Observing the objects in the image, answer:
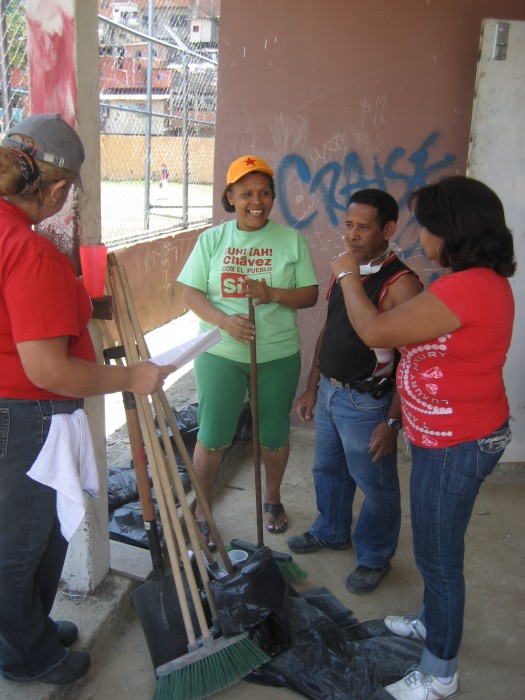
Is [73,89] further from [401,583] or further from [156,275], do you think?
[156,275]

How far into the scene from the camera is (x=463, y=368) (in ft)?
6.82

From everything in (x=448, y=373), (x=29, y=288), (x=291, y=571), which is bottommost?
(x=291, y=571)

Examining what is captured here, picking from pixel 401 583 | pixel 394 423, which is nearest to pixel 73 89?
pixel 394 423

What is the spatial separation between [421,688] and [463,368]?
120 centimetres

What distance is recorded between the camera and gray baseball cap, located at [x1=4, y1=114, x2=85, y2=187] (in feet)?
5.95

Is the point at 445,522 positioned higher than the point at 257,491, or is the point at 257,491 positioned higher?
the point at 445,522

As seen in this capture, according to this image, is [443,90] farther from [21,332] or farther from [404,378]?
[21,332]

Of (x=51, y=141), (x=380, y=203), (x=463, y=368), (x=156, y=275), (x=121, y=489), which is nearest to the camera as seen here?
(x=51, y=141)

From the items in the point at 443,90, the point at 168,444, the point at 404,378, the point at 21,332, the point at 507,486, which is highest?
the point at 443,90

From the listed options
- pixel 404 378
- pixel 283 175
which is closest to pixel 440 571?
pixel 404 378

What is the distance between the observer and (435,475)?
218cm

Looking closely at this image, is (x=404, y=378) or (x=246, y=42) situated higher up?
(x=246, y=42)

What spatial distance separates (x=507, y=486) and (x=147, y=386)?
9.88 ft

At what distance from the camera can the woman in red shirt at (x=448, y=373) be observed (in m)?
2.01
